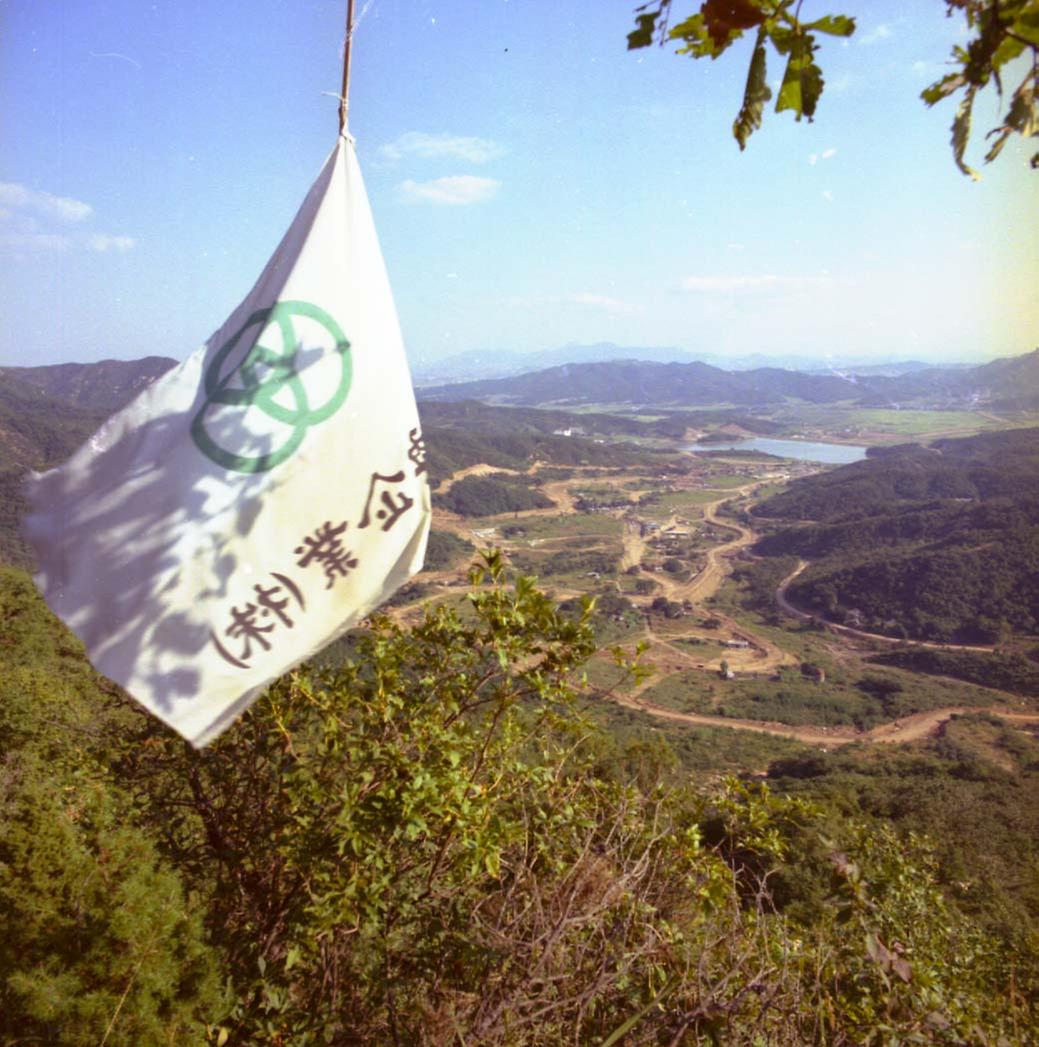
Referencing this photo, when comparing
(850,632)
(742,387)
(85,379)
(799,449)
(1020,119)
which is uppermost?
(85,379)

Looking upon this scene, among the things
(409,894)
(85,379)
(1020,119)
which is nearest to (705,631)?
(409,894)

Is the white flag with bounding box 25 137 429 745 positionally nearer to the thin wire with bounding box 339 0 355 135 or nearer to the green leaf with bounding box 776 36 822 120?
the thin wire with bounding box 339 0 355 135

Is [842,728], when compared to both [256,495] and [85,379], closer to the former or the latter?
[256,495]

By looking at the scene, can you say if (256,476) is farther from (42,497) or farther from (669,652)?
(669,652)

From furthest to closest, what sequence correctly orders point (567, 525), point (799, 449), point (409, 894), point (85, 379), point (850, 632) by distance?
1. point (799, 449)
2. point (85, 379)
3. point (567, 525)
4. point (850, 632)
5. point (409, 894)

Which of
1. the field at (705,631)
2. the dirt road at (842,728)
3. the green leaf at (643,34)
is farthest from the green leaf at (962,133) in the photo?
the dirt road at (842,728)

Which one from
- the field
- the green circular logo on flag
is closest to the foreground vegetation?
the green circular logo on flag

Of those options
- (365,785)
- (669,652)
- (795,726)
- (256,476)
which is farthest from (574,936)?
(669,652)
